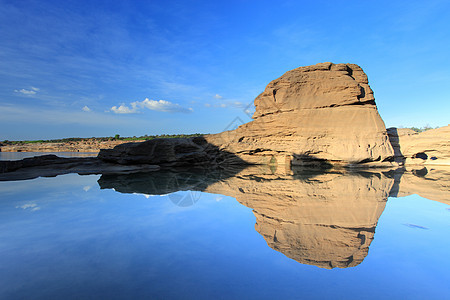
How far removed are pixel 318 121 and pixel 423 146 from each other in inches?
223

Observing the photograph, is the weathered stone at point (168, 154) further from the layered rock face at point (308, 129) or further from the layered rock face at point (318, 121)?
the layered rock face at point (318, 121)

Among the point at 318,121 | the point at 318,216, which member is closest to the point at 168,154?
the point at 318,121

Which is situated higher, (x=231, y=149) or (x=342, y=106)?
(x=342, y=106)

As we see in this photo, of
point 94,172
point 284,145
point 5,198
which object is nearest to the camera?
point 5,198

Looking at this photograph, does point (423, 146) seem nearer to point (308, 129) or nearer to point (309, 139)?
point (309, 139)

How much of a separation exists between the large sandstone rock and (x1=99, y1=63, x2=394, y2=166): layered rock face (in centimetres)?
199

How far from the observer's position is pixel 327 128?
12211mm

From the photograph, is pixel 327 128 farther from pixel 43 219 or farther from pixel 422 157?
pixel 43 219

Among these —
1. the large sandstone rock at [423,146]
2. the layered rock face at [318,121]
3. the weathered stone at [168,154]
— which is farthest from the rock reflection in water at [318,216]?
the large sandstone rock at [423,146]

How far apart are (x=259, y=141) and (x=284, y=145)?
1.45 m

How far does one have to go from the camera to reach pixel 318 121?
12352 mm

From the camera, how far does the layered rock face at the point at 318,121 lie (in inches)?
457

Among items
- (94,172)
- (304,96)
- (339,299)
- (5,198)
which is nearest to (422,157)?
(304,96)

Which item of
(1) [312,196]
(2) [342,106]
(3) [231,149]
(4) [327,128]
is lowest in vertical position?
(1) [312,196]
